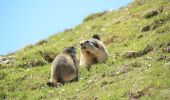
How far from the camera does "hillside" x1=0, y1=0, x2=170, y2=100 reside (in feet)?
54.0

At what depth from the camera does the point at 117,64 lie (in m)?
21.1

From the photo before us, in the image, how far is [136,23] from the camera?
28719 mm

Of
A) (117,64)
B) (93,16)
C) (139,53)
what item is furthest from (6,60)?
(93,16)

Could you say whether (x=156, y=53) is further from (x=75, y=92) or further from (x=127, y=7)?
(x=127, y=7)

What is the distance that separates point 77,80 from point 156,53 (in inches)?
131

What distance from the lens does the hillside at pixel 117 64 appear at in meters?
16.5

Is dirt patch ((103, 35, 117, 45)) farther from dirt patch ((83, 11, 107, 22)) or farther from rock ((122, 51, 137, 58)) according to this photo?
dirt patch ((83, 11, 107, 22))

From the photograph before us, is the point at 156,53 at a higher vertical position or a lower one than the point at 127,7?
lower

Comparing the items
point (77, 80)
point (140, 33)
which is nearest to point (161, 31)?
point (140, 33)

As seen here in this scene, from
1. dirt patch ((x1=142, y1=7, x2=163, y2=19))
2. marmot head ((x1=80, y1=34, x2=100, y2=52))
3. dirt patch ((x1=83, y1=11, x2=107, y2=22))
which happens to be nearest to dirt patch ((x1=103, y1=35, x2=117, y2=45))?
dirt patch ((x1=142, y1=7, x2=163, y2=19))

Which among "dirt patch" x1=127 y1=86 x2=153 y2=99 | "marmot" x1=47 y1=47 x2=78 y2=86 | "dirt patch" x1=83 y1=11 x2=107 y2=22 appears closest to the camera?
"dirt patch" x1=127 y1=86 x2=153 y2=99

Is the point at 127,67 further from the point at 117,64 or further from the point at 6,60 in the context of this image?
the point at 6,60

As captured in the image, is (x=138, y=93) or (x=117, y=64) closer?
(x=138, y=93)

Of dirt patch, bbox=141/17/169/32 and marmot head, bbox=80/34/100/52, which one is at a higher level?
dirt patch, bbox=141/17/169/32
